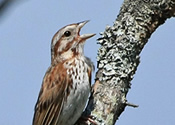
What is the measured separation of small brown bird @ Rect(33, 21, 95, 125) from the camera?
3.91m

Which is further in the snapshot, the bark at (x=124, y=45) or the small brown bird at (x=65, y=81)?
the small brown bird at (x=65, y=81)

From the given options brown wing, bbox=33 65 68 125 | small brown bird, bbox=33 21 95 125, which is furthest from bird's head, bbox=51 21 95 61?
brown wing, bbox=33 65 68 125

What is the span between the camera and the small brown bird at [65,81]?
3.91 m

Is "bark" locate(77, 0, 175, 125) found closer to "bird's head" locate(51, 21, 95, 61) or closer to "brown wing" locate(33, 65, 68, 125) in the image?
"brown wing" locate(33, 65, 68, 125)

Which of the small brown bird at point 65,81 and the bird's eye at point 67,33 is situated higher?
the bird's eye at point 67,33

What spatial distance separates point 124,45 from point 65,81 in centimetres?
89

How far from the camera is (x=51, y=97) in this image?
13.9 feet

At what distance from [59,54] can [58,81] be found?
0.60 metres

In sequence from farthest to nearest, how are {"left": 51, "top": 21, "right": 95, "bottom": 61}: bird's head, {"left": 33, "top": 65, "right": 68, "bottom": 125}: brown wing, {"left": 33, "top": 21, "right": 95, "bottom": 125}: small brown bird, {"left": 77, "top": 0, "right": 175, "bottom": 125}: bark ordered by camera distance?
{"left": 51, "top": 21, "right": 95, "bottom": 61}: bird's head, {"left": 33, "top": 65, "right": 68, "bottom": 125}: brown wing, {"left": 33, "top": 21, "right": 95, "bottom": 125}: small brown bird, {"left": 77, "top": 0, "right": 175, "bottom": 125}: bark

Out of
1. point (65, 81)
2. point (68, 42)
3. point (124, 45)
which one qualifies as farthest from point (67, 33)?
point (124, 45)

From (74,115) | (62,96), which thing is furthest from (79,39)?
(74,115)

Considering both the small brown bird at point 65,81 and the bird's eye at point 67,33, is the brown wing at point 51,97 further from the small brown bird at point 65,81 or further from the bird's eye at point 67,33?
the bird's eye at point 67,33

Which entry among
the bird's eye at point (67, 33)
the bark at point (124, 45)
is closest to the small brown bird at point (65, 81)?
the bird's eye at point (67, 33)

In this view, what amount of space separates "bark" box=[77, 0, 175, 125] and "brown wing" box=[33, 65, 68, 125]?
1.60 feet
